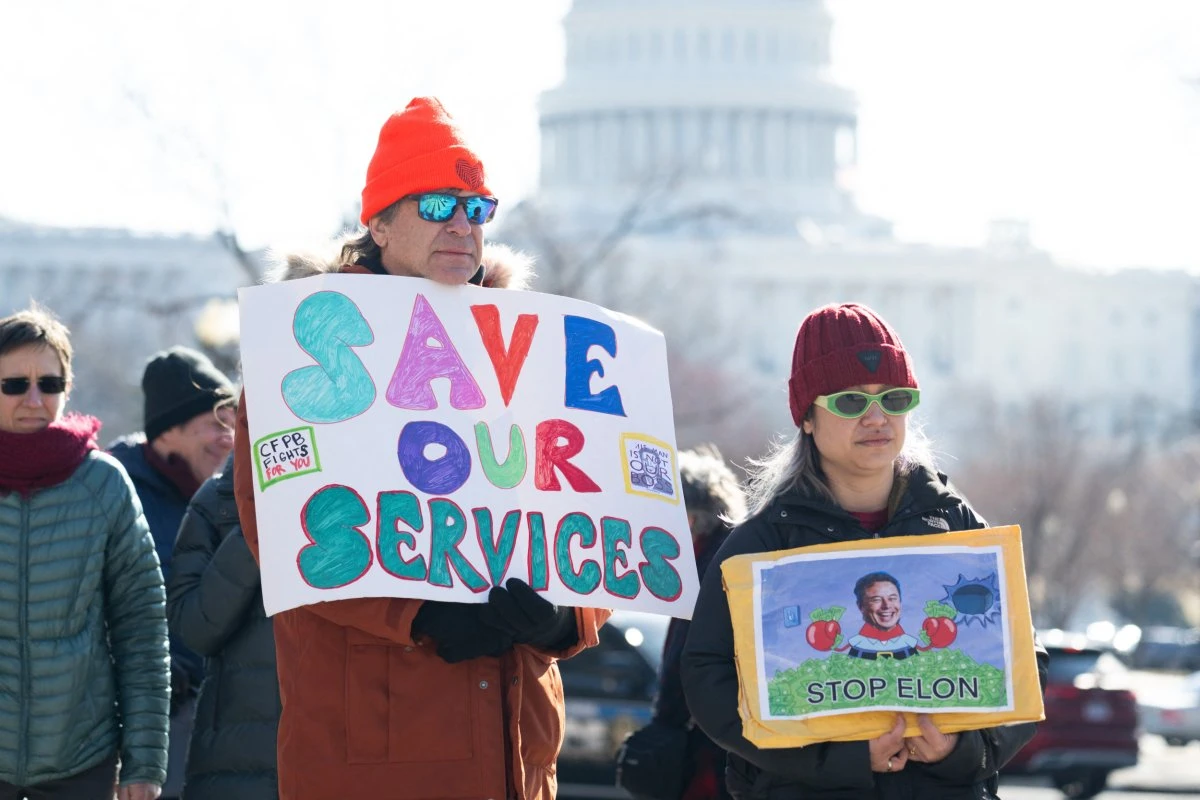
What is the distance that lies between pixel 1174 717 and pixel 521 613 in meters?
23.6

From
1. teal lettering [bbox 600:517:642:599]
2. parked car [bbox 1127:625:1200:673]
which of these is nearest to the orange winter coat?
teal lettering [bbox 600:517:642:599]

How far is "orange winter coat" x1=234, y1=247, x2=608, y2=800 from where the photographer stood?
16.0 ft

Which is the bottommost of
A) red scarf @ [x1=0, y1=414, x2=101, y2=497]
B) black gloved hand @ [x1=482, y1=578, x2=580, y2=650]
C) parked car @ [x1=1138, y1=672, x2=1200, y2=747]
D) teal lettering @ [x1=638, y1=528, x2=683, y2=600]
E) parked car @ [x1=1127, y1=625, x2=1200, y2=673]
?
parked car @ [x1=1138, y1=672, x2=1200, y2=747]

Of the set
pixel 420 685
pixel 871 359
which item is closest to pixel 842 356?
pixel 871 359

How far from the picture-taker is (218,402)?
24.5 feet

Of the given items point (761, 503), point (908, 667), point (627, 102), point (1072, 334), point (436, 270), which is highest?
point (627, 102)

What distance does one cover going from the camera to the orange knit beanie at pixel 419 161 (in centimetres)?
524

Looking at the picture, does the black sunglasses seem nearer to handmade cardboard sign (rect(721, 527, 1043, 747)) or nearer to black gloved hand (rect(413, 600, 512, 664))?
black gloved hand (rect(413, 600, 512, 664))

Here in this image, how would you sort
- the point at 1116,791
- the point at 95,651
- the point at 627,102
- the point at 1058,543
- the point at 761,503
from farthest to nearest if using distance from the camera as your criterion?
the point at 627,102
the point at 1058,543
the point at 1116,791
the point at 95,651
the point at 761,503

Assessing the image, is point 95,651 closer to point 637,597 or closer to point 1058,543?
point 637,597

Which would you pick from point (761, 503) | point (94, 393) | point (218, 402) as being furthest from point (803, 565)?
point (94, 393)

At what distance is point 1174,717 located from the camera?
2750 cm

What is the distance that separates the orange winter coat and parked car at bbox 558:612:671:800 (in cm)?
841

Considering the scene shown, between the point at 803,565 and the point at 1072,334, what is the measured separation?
356 ft
